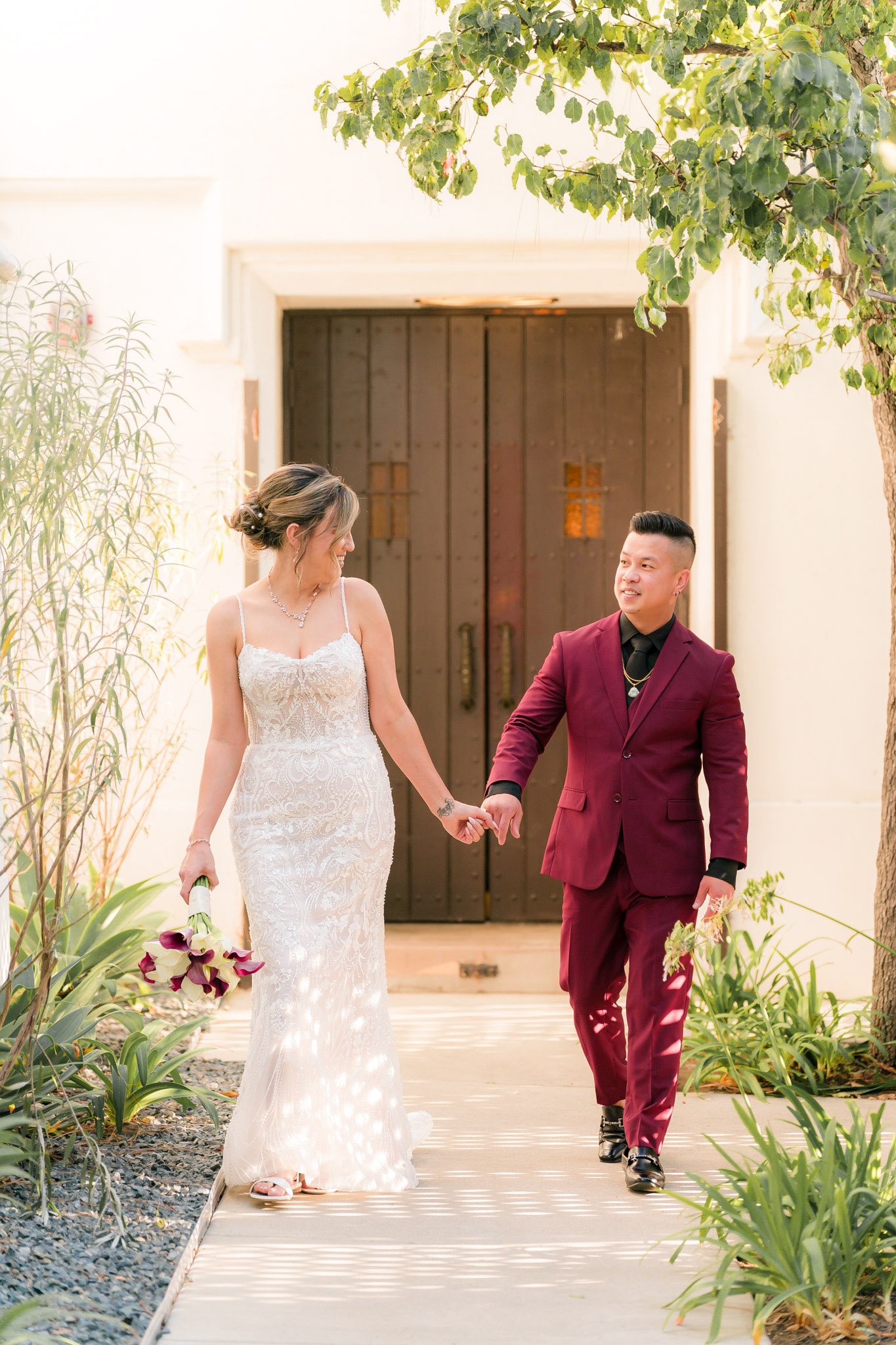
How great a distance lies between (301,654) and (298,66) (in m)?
3.43

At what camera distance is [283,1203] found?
3.41 metres

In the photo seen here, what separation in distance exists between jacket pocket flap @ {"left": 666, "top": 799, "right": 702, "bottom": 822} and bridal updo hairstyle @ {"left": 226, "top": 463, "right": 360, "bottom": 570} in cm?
114

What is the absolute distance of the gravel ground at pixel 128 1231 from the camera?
2672 mm

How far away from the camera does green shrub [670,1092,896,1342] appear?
8.73 feet

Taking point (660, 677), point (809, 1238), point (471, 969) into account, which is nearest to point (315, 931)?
point (660, 677)

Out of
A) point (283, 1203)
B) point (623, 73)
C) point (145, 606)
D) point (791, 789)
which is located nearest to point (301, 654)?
point (145, 606)

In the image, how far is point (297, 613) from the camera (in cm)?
356

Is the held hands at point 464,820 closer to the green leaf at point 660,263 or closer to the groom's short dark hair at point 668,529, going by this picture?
the groom's short dark hair at point 668,529

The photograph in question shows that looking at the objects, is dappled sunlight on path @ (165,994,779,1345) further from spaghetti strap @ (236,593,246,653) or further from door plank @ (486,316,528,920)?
door plank @ (486,316,528,920)

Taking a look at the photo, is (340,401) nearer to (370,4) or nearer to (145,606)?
(370,4)

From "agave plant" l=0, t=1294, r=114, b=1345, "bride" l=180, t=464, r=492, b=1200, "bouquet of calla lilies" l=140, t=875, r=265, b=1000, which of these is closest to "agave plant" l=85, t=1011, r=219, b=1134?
"bride" l=180, t=464, r=492, b=1200

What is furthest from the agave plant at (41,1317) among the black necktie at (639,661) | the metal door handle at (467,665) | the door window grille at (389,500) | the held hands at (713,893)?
the door window grille at (389,500)

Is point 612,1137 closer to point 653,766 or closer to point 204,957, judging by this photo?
point 653,766

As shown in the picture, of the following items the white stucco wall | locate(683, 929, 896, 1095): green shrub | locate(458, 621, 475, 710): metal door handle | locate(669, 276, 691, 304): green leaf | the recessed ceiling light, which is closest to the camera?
locate(669, 276, 691, 304): green leaf
